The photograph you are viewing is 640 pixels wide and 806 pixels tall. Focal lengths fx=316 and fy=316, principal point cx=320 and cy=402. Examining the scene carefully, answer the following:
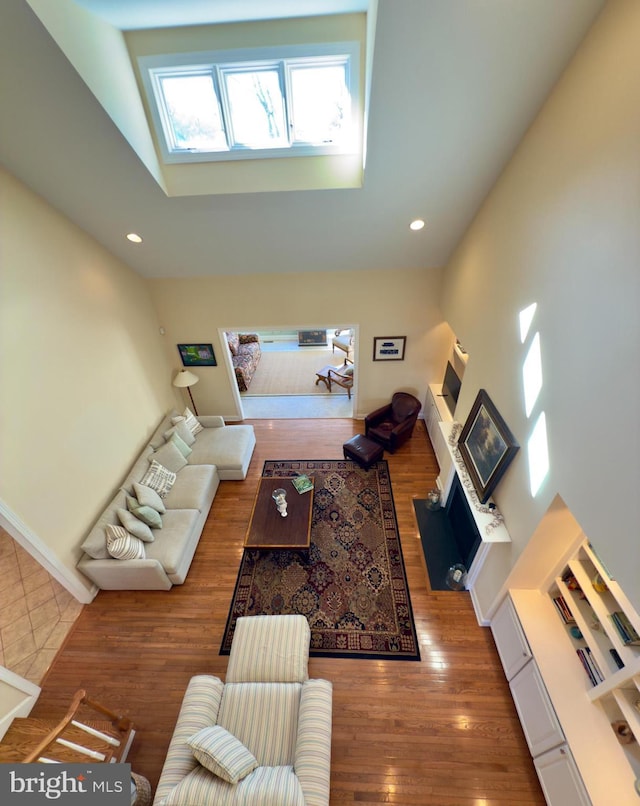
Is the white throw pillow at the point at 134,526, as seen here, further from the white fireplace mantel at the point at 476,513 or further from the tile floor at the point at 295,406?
the white fireplace mantel at the point at 476,513

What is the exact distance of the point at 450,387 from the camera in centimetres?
493

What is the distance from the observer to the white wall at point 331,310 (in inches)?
191

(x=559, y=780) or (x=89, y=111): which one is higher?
(x=89, y=111)

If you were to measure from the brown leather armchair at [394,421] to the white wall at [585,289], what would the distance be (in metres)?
2.29

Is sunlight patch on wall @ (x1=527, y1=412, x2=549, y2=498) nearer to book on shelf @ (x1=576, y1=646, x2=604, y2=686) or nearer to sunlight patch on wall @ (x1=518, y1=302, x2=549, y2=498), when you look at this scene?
sunlight patch on wall @ (x1=518, y1=302, x2=549, y2=498)

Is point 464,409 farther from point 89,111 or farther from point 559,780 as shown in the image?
point 89,111

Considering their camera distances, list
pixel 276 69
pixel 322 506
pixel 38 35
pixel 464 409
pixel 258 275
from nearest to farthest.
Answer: pixel 38 35 < pixel 276 69 < pixel 464 409 < pixel 322 506 < pixel 258 275

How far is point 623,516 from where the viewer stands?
5.20ft

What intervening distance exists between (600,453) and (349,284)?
12.9 feet

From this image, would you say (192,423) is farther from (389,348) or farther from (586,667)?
(586,667)

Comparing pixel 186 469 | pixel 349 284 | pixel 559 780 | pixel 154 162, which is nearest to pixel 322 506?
pixel 186 469

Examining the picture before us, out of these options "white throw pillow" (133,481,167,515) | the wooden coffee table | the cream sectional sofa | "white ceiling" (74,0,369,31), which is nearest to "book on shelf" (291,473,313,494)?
the wooden coffee table

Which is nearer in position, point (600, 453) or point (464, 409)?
point (600, 453)

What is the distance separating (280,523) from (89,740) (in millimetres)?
2214
